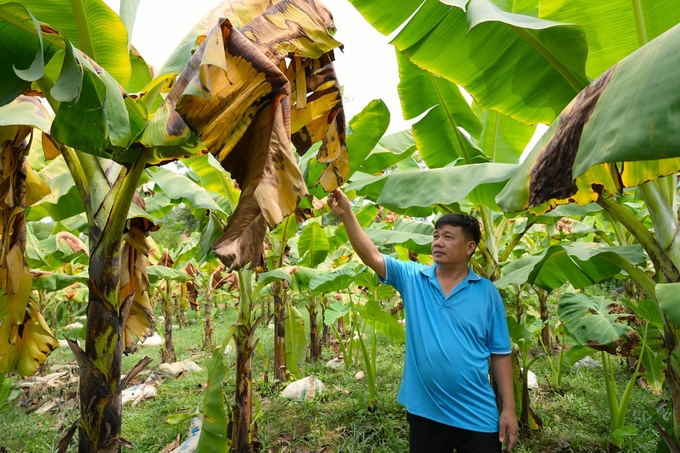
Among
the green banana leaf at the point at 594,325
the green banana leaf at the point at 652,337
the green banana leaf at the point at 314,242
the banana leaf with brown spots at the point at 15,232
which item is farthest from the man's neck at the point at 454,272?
the green banana leaf at the point at 314,242

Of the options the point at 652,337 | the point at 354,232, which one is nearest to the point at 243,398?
the point at 354,232

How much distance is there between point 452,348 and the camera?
78.2 inches

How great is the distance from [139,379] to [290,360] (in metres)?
2.99

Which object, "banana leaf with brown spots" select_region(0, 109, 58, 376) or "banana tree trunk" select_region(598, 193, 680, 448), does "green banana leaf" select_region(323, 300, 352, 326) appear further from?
"banana tree trunk" select_region(598, 193, 680, 448)

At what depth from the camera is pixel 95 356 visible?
175cm

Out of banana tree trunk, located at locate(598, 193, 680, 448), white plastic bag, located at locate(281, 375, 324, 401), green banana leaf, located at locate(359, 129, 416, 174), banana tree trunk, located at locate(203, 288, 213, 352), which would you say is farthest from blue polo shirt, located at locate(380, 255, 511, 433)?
banana tree trunk, located at locate(203, 288, 213, 352)

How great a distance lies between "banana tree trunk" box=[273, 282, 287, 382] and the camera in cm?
512

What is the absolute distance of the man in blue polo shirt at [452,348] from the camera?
76.7 inches

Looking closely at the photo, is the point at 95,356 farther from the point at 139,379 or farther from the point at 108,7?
the point at 139,379

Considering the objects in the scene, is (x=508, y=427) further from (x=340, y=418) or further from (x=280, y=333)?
(x=280, y=333)

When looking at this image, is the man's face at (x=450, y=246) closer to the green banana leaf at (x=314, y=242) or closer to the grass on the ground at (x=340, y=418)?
the grass on the ground at (x=340, y=418)

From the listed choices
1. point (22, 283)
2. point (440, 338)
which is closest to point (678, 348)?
point (440, 338)

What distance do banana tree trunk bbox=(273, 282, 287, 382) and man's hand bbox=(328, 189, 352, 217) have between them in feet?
10.1

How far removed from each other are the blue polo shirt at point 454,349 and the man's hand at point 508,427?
0.24 ft
